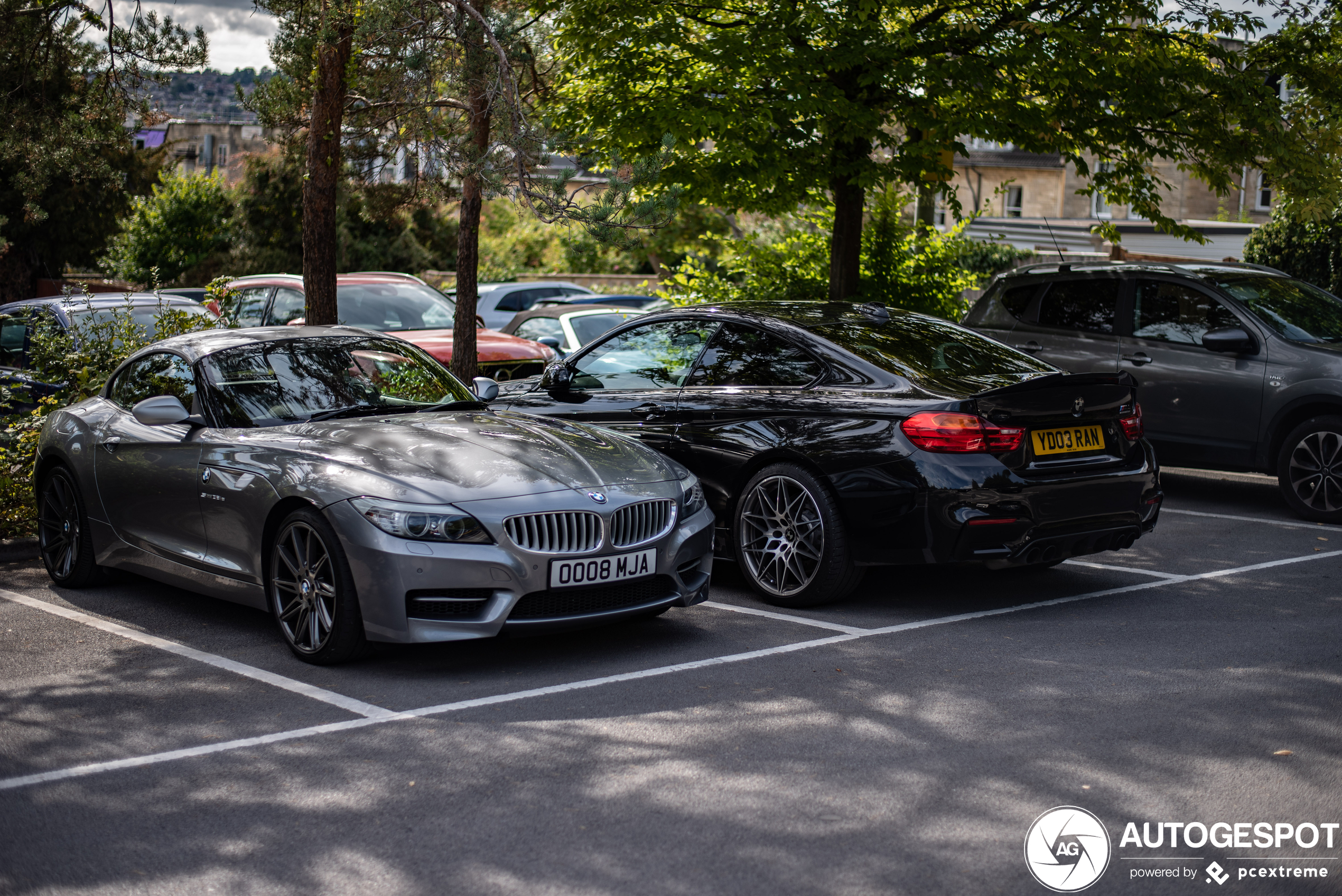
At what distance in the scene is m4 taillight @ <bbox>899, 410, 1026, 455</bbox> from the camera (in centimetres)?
647

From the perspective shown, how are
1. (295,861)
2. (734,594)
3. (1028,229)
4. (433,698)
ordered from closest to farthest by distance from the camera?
(295,861)
(433,698)
(734,594)
(1028,229)

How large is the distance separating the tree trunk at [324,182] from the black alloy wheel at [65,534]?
11.2 feet

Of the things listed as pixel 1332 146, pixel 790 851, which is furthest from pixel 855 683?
pixel 1332 146

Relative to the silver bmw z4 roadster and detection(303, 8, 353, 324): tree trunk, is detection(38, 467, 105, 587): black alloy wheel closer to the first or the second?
the silver bmw z4 roadster

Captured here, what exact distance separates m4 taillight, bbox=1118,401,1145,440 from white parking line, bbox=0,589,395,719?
4.15 meters

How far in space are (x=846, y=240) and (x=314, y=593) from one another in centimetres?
827

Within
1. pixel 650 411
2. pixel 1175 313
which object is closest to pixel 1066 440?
pixel 650 411

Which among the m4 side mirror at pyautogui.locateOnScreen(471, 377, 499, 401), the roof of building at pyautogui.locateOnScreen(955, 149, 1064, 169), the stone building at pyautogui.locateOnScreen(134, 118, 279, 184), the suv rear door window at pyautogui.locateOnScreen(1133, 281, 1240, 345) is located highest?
the stone building at pyautogui.locateOnScreen(134, 118, 279, 184)

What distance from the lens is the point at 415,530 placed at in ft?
18.4

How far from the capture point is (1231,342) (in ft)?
32.8

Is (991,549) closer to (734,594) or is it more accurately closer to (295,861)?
(734,594)

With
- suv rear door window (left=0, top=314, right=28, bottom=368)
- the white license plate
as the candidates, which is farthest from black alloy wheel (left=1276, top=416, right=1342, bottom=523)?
suv rear door window (left=0, top=314, right=28, bottom=368)

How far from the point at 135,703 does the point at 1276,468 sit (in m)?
8.16

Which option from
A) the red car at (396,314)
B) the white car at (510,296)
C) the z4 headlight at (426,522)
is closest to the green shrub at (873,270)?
the red car at (396,314)
